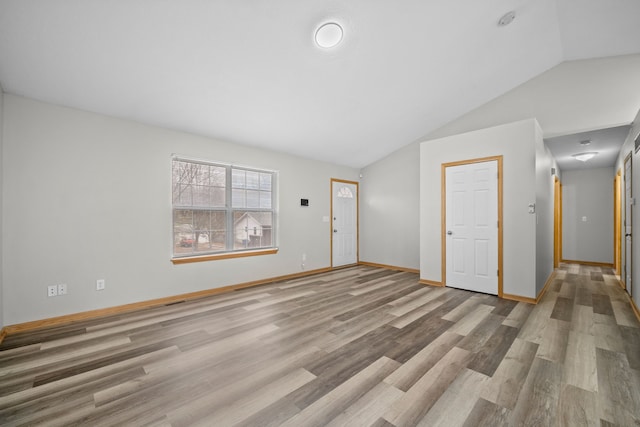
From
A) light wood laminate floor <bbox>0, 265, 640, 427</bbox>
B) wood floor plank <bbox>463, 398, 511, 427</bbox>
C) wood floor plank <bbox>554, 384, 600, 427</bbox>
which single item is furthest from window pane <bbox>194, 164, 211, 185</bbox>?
wood floor plank <bbox>554, 384, 600, 427</bbox>

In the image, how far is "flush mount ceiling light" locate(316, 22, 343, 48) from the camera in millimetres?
2697

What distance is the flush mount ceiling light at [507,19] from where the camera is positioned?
9.75 ft

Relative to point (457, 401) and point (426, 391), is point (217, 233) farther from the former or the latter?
point (457, 401)

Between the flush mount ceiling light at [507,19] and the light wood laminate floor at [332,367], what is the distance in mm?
3435

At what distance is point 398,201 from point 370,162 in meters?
1.20

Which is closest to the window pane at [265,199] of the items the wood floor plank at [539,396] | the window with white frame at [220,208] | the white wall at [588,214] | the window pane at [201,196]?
the window with white frame at [220,208]

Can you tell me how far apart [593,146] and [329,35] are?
5644 mm

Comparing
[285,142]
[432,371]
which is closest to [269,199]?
[285,142]

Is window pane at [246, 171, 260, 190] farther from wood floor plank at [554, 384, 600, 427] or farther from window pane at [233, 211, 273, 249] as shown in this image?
wood floor plank at [554, 384, 600, 427]

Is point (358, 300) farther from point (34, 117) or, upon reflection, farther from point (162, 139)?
point (34, 117)

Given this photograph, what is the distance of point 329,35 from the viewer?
279 cm

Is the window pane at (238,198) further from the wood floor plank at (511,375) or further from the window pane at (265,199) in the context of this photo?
the wood floor plank at (511,375)

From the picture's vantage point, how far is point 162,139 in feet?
12.3

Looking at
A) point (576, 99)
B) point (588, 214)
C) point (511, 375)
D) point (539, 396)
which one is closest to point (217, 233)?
point (511, 375)
